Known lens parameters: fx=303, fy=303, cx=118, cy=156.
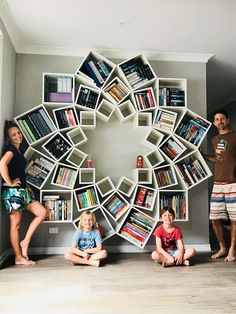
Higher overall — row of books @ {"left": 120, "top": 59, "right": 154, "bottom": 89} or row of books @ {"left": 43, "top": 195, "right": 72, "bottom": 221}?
row of books @ {"left": 120, "top": 59, "right": 154, "bottom": 89}

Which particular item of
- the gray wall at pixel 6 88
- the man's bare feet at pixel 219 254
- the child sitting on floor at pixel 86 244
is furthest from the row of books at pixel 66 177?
the man's bare feet at pixel 219 254

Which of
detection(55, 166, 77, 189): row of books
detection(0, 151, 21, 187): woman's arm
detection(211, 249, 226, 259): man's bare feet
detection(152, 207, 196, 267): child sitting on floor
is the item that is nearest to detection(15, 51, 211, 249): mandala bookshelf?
detection(55, 166, 77, 189): row of books

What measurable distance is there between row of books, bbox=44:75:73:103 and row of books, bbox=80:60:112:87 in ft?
0.75

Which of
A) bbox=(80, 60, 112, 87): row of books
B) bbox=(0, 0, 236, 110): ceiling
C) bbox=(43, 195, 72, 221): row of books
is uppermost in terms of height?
bbox=(0, 0, 236, 110): ceiling

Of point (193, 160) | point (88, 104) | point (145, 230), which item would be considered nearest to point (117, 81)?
point (88, 104)

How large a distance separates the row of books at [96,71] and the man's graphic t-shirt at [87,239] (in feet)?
5.84

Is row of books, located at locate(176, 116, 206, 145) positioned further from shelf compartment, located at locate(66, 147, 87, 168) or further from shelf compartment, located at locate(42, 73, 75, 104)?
shelf compartment, located at locate(42, 73, 75, 104)

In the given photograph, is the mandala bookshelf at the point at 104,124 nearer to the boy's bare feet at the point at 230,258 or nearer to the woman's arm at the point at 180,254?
the woman's arm at the point at 180,254

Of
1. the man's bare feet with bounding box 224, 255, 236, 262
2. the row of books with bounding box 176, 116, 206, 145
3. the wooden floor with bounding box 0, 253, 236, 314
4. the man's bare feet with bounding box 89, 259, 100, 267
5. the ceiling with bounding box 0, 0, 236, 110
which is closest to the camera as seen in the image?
the wooden floor with bounding box 0, 253, 236, 314

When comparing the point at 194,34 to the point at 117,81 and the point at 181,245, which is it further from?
the point at 181,245

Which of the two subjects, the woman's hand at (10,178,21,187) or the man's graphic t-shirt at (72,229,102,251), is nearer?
the woman's hand at (10,178,21,187)

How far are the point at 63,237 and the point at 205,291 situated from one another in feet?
6.46

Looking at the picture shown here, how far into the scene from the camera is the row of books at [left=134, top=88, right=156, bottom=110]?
12.4 feet

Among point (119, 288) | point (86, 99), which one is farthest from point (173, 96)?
point (119, 288)
